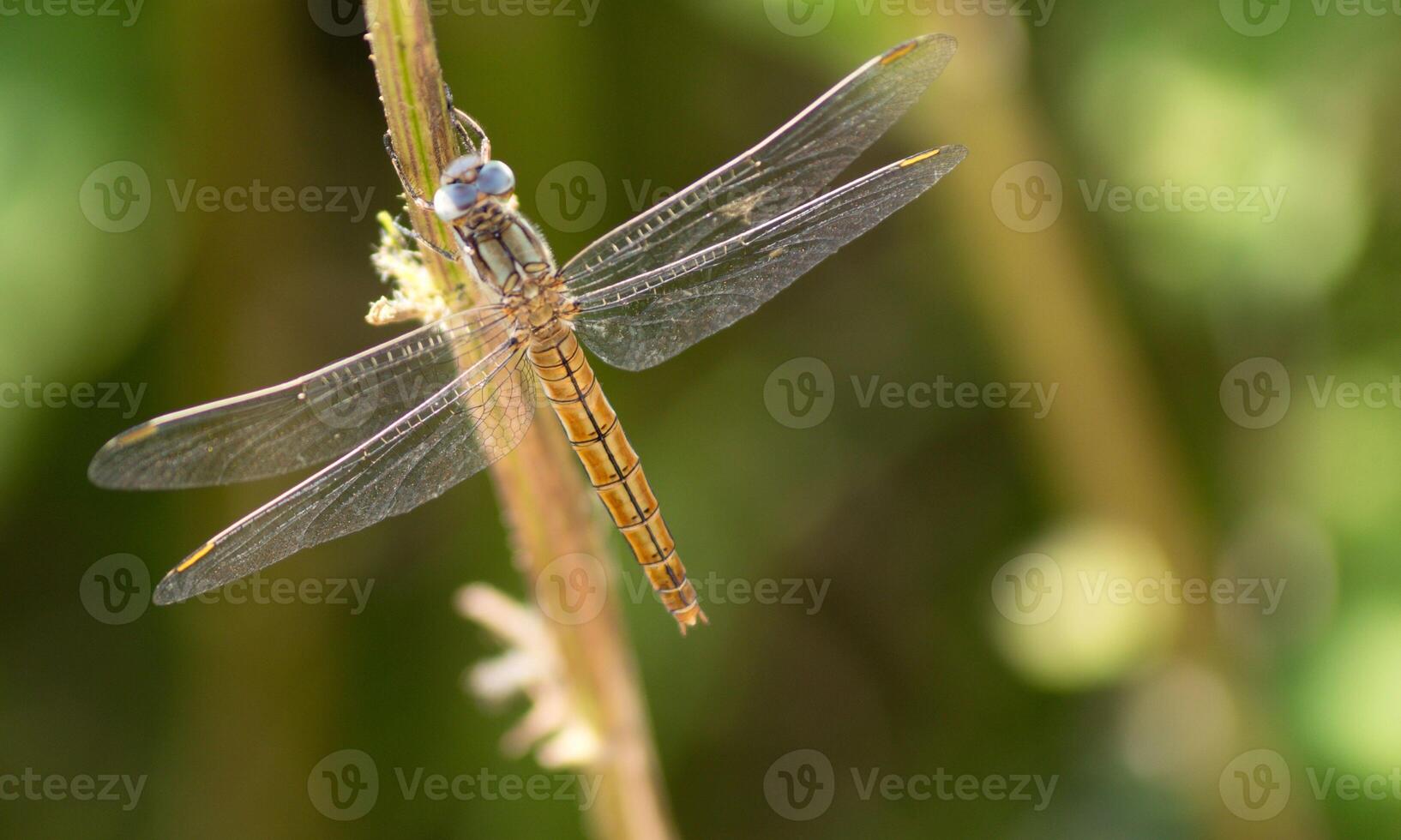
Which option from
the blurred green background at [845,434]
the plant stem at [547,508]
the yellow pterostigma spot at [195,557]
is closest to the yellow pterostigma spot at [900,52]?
the blurred green background at [845,434]

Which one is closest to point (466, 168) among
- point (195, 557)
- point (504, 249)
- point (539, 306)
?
point (504, 249)

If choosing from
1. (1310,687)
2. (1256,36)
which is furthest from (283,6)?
(1310,687)

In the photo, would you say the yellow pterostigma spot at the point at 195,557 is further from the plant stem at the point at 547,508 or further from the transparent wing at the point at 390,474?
the plant stem at the point at 547,508

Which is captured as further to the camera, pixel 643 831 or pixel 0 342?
pixel 0 342

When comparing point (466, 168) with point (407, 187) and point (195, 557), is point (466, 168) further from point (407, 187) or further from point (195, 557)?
point (195, 557)

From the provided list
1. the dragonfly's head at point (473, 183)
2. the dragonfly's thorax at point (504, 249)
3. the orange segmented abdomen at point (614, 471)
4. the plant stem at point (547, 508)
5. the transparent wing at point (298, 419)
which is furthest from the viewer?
the orange segmented abdomen at point (614, 471)

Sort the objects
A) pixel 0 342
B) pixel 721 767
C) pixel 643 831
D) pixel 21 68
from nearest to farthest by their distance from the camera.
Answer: pixel 643 831
pixel 0 342
pixel 21 68
pixel 721 767

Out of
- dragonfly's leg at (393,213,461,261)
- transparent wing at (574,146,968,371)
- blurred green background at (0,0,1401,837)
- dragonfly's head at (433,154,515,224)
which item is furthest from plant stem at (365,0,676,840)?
blurred green background at (0,0,1401,837)

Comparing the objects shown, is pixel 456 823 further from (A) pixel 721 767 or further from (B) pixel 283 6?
(B) pixel 283 6
